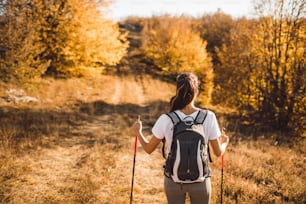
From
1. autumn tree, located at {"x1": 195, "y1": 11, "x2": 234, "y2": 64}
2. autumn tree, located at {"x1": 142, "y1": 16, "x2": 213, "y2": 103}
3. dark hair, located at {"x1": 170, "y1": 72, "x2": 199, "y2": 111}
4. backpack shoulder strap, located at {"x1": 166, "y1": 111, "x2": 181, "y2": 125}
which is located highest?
autumn tree, located at {"x1": 195, "y1": 11, "x2": 234, "y2": 64}

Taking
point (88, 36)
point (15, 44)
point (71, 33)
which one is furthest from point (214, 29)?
point (15, 44)

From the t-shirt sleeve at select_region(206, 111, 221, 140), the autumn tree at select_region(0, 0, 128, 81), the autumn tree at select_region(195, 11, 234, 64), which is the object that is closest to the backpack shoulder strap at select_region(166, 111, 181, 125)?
the t-shirt sleeve at select_region(206, 111, 221, 140)

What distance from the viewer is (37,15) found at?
57.3ft

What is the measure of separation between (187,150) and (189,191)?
475 mm

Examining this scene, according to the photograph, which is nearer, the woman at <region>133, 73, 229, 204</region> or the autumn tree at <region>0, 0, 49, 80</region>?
the woman at <region>133, 73, 229, 204</region>

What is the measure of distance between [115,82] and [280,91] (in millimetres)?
15770

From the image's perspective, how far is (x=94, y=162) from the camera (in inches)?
339

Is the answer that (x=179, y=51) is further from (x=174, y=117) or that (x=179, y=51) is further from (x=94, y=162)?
(x=174, y=117)

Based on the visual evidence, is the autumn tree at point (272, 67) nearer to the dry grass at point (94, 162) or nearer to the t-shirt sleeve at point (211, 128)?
the dry grass at point (94, 162)

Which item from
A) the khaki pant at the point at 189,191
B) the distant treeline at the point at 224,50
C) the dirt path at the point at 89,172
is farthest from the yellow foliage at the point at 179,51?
the khaki pant at the point at 189,191

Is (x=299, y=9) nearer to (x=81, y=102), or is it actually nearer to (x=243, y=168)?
(x=243, y=168)

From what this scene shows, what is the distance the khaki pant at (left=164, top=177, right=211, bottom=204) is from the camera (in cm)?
310

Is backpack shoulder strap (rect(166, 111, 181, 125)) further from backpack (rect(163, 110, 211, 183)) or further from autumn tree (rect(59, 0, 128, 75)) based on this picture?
autumn tree (rect(59, 0, 128, 75))

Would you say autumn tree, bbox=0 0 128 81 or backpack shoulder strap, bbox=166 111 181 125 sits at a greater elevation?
autumn tree, bbox=0 0 128 81
